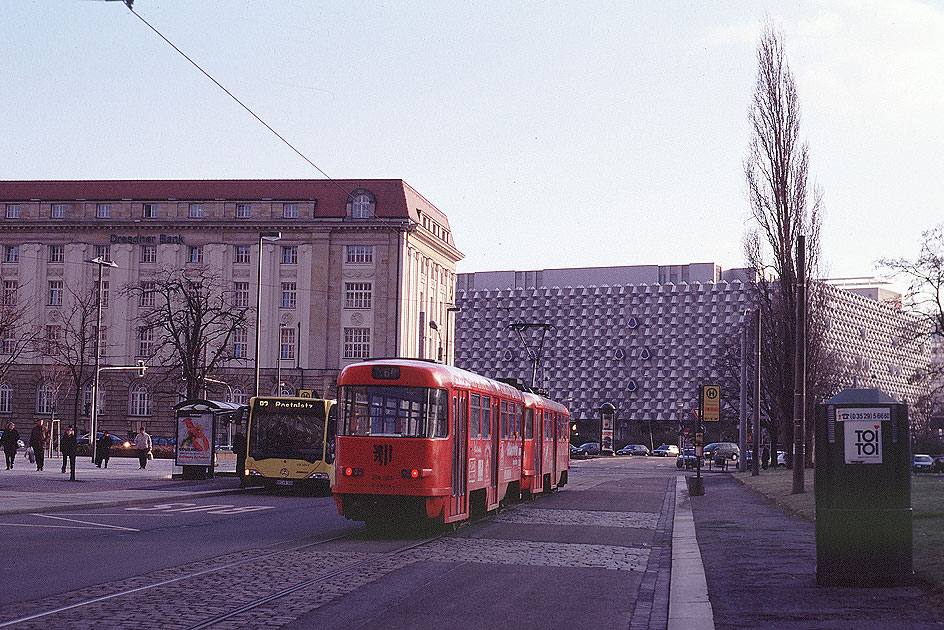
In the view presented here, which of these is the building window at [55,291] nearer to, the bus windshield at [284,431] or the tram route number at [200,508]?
the bus windshield at [284,431]

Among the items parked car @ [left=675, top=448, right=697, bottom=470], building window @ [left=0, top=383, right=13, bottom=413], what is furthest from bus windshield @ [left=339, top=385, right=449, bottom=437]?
building window @ [left=0, top=383, right=13, bottom=413]

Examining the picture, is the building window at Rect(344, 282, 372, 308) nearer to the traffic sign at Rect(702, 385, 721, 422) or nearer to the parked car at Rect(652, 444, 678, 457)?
the parked car at Rect(652, 444, 678, 457)

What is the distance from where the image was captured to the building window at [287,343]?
302ft

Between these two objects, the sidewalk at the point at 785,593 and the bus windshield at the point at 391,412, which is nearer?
the sidewalk at the point at 785,593

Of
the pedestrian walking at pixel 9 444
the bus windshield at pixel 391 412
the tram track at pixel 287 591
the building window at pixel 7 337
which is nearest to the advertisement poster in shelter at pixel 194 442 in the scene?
the pedestrian walking at pixel 9 444

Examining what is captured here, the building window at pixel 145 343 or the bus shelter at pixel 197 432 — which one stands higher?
the building window at pixel 145 343

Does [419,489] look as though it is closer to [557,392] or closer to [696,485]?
[696,485]

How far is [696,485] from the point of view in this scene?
35.5 meters

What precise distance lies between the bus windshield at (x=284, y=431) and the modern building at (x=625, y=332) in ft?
384

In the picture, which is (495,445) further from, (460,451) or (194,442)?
(194,442)

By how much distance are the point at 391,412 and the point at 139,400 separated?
77650 mm

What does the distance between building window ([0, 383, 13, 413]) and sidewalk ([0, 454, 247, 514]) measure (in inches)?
2075

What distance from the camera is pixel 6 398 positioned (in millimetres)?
94062

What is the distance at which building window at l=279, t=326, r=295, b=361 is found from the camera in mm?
92125
